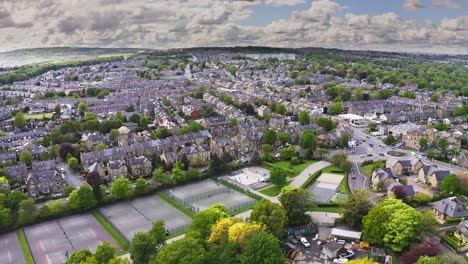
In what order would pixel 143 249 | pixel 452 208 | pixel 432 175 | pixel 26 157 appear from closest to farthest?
pixel 143 249, pixel 452 208, pixel 432 175, pixel 26 157

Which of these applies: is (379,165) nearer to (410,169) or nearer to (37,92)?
(410,169)

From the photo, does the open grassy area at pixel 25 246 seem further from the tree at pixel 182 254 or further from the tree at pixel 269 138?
the tree at pixel 269 138

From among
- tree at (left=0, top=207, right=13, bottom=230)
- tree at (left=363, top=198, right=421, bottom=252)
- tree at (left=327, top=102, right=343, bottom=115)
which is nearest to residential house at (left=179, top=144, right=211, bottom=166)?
tree at (left=0, top=207, right=13, bottom=230)

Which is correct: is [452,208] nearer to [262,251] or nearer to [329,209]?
[329,209]

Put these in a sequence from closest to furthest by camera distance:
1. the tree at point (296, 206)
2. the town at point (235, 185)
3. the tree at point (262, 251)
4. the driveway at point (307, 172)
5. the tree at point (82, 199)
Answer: the tree at point (262, 251), the town at point (235, 185), the tree at point (296, 206), the tree at point (82, 199), the driveway at point (307, 172)

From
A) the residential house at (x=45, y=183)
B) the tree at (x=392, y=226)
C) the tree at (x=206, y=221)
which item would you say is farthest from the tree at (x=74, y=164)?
the tree at (x=392, y=226)

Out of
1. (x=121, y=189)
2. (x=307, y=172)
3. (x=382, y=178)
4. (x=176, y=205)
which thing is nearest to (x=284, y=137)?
(x=307, y=172)

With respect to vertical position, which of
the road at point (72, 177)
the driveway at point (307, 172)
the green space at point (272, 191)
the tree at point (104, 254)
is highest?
the tree at point (104, 254)
